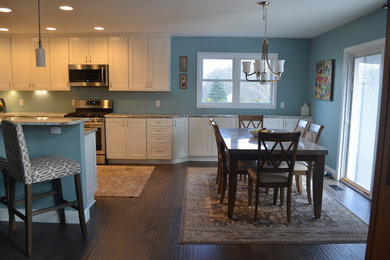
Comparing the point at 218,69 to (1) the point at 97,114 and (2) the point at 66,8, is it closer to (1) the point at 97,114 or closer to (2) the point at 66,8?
(1) the point at 97,114

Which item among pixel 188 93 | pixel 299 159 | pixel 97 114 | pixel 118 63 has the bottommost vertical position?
pixel 299 159

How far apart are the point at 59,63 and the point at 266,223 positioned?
465 centimetres

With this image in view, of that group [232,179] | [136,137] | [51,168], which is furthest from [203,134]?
[51,168]

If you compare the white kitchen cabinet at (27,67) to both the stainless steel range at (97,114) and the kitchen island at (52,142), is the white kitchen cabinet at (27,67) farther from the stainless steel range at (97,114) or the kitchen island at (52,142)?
the kitchen island at (52,142)

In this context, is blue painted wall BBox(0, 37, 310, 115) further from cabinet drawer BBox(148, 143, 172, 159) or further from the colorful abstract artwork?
cabinet drawer BBox(148, 143, 172, 159)

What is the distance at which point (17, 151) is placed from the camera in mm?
2252

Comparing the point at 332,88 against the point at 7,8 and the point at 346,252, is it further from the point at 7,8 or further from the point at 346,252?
the point at 7,8

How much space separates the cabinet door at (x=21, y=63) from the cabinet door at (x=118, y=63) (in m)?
1.53

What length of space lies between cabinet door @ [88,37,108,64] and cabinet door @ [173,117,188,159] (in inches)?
69.6

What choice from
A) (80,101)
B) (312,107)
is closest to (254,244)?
(312,107)

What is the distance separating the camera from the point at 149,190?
156 inches

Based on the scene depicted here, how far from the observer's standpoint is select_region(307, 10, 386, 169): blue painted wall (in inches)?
148

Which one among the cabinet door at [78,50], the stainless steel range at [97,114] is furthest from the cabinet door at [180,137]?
the cabinet door at [78,50]

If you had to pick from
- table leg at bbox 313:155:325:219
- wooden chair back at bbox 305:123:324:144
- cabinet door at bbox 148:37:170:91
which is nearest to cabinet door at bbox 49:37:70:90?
cabinet door at bbox 148:37:170:91
